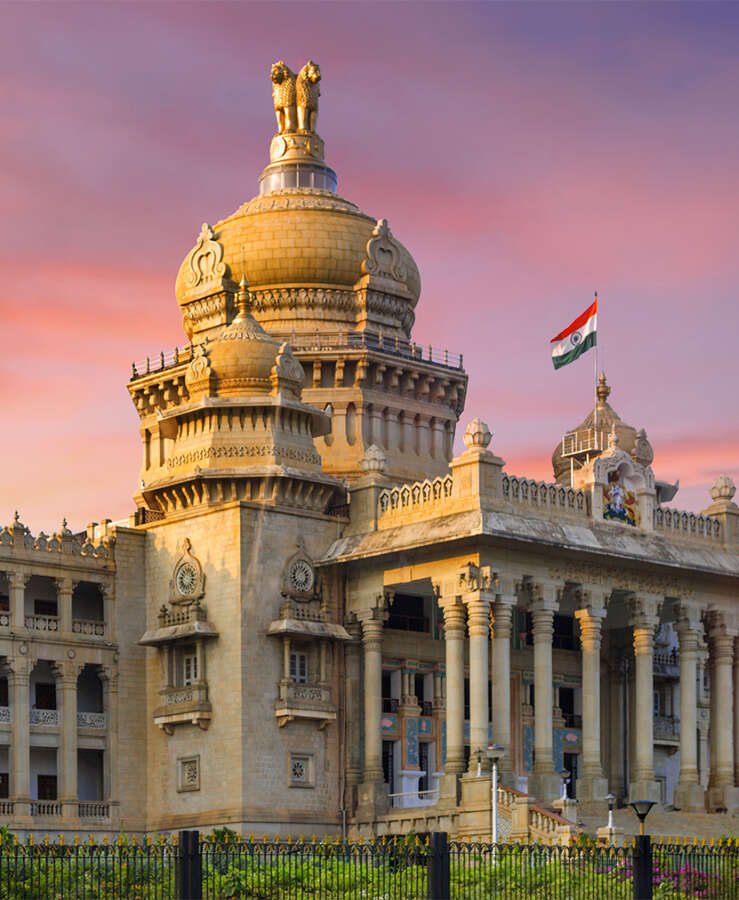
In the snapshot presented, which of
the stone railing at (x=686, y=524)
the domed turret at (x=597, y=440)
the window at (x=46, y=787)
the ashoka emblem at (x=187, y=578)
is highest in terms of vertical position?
the domed turret at (x=597, y=440)

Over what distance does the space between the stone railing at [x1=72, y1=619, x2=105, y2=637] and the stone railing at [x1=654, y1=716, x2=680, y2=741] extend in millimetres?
22797

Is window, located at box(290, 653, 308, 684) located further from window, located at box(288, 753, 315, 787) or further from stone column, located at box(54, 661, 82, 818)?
stone column, located at box(54, 661, 82, 818)

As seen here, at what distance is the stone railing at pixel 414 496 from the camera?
6556 cm

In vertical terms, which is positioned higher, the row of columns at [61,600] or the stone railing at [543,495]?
the stone railing at [543,495]

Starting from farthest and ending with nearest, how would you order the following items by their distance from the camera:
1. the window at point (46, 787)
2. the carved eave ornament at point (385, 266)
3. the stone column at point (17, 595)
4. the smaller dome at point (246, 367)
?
1. the carved eave ornament at point (385, 266)
2. the smaller dome at point (246, 367)
3. the window at point (46, 787)
4. the stone column at point (17, 595)

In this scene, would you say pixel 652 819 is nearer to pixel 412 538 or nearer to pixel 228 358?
pixel 412 538

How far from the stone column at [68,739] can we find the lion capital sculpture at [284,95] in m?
27.4

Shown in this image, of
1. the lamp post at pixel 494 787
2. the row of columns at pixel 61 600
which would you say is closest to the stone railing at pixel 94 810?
the row of columns at pixel 61 600

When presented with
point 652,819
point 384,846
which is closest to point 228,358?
point 652,819

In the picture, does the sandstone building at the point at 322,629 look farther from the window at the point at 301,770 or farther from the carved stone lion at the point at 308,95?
the carved stone lion at the point at 308,95

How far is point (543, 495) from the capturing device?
217 ft

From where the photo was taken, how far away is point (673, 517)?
70875 millimetres

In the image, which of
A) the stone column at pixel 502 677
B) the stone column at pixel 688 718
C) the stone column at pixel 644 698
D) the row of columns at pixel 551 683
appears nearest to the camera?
the stone column at pixel 502 677

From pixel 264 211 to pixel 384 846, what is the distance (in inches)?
1689
